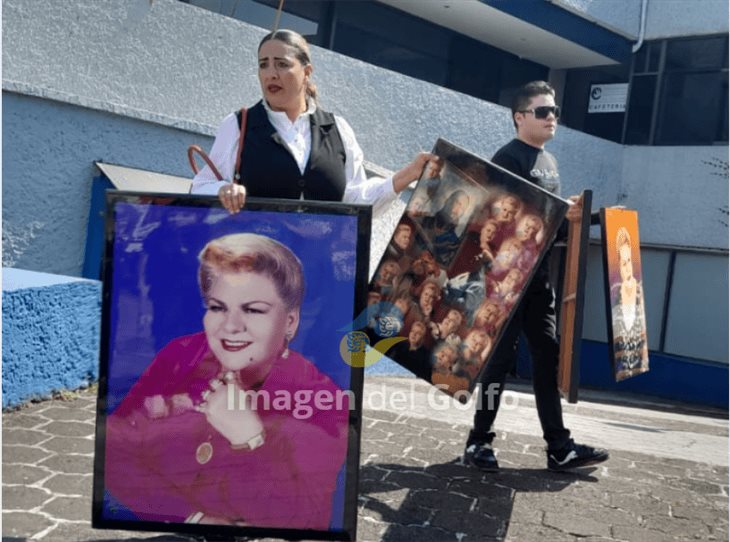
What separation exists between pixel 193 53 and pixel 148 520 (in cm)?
609

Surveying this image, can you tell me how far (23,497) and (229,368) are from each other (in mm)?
1307

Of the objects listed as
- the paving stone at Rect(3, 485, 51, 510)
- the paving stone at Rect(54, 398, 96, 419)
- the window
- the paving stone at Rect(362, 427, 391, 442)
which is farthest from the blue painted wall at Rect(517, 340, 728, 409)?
the paving stone at Rect(3, 485, 51, 510)

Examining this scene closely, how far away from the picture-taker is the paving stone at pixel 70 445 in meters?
3.94

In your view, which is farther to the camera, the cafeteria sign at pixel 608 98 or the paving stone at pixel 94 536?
the cafeteria sign at pixel 608 98

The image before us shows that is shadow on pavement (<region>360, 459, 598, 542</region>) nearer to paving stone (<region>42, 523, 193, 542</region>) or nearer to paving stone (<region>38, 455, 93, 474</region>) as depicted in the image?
paving stone (<region>42, 523, 193, 542</region>)

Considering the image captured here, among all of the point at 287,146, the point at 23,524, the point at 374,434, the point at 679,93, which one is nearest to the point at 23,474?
the point at 23,524

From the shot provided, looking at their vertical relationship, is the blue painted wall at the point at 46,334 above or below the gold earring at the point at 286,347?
below

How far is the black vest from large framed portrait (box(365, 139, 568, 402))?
1.36 ft

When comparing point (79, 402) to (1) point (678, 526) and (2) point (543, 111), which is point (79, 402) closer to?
(2) point (543, 111)

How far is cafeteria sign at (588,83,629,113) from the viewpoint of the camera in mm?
15531

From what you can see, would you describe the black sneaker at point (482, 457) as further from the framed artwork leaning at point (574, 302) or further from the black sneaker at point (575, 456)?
the framed artwork leaning at point (574, 302)

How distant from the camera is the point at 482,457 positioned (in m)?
4.18

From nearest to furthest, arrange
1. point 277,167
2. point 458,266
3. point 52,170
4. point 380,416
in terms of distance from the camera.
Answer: point 277,167, point 458,266, point 380,416, point 52,170

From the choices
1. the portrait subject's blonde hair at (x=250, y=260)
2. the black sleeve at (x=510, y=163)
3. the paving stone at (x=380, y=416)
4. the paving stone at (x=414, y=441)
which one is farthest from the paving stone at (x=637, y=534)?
the paving stone at (x=380, y=416)
